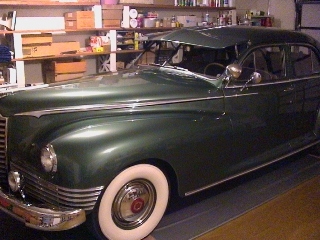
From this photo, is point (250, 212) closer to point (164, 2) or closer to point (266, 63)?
point (266, 63)

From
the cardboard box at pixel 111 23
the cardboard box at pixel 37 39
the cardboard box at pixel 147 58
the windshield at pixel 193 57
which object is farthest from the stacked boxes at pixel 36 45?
the windshield at pixel 193 57

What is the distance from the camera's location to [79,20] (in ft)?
20.8

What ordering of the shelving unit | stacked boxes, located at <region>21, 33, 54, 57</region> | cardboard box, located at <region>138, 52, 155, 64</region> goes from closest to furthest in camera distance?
cardboard box, located at <region>138, 52, 155, 64</region>
the shelving unit
stacked boxes, located at <region>21, 33, 54, 57</region>

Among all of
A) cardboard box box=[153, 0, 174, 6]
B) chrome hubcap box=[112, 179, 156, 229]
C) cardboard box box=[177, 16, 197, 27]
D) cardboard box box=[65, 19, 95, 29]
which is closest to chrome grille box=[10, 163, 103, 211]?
chrome hubcap box=[112, 179, 156, 229]

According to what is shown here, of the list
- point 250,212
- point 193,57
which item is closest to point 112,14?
point 193,57

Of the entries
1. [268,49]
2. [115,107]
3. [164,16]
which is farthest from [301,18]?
[115,107]

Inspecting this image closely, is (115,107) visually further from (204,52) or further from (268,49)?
(268,49)

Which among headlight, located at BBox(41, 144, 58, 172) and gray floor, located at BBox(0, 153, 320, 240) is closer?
headlight, located at BBox(41, 144, 58, 172)

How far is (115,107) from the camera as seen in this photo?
2.85 metres

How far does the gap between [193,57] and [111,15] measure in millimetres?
3340

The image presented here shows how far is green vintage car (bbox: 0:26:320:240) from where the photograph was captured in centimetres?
247

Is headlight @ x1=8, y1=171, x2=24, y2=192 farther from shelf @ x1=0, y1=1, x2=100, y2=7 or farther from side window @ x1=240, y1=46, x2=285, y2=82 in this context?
shelf @ x1=0, y1=1, x2=100, y2=7

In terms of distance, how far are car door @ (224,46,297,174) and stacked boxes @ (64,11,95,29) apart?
3.56 metres

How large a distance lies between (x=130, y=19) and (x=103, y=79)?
3.82m
